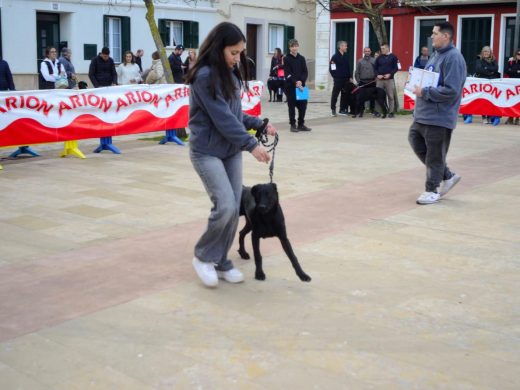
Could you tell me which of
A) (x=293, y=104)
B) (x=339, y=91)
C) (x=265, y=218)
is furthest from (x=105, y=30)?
(x=265, y=218)

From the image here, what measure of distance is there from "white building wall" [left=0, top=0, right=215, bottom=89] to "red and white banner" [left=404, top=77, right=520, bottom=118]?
13.4m

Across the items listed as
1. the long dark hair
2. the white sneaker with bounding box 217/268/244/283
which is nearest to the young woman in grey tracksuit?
the long dark hair

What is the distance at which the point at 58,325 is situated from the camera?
4.48 m

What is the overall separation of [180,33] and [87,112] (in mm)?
18039

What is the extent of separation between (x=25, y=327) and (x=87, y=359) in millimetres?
658

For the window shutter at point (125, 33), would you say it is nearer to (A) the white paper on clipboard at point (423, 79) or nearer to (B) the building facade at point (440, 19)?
(B) the building facade at point (440, 19)

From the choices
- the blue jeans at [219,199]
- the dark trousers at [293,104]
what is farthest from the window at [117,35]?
the blue jeans at [219,199]

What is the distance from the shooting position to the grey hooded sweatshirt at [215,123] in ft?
15.7

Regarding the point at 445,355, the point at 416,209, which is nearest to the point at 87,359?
the point at 445,355

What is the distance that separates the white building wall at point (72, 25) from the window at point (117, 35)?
27 centimetres

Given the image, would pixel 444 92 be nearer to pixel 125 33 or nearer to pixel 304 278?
pixel 304 278

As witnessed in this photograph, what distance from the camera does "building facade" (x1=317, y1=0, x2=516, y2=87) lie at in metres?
26.7

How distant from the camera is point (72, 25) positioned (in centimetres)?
2480

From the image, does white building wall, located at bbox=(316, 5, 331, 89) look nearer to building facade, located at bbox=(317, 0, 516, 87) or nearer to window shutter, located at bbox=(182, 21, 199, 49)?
building facade, located at bbox=(317, 0, 516, 87)
